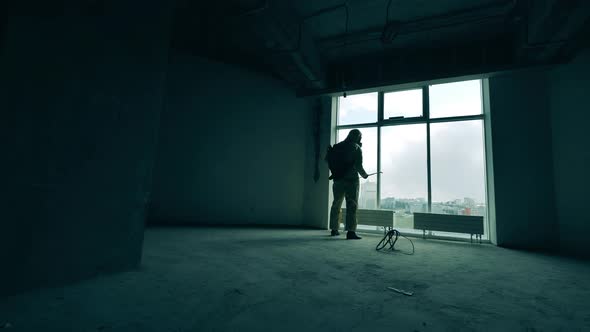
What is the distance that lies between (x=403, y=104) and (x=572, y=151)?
93.9 inches

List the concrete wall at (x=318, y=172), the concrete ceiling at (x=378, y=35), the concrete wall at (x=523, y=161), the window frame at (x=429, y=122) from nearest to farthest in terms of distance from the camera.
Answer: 1. the concrete ceiling at (x=378, y=35)
2. the concrete wall at (x=523, y=161)
3. the window frame at (x=429, y=122)
4. the concrete wall at (x=318, y=172)

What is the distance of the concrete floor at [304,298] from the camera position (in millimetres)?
1053

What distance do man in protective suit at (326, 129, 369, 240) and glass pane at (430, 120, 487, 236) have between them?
1.46 m

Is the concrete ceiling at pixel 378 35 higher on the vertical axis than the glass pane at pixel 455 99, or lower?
higher

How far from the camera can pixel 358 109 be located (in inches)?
203

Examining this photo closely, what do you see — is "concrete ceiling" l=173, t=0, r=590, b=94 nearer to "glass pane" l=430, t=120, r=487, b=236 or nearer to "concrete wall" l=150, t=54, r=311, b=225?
"concrete wall" l=150, t=54, r=311, b=225

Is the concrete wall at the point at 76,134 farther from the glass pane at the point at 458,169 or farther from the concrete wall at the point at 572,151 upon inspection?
the concrete wall at the point at 572,151

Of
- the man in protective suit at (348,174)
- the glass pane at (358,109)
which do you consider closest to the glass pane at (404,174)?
the glass pane at (358,109)

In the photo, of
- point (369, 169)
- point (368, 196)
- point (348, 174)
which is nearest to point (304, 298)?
point (348, 174)

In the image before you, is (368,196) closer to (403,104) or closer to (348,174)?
(348,174)

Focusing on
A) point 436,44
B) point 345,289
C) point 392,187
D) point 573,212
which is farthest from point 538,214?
point 345,289

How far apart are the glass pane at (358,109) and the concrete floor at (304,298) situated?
10.9 feet

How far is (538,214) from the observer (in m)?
3.53

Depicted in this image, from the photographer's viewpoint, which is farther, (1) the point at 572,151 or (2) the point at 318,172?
(2) the point at 318,172
